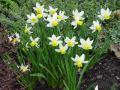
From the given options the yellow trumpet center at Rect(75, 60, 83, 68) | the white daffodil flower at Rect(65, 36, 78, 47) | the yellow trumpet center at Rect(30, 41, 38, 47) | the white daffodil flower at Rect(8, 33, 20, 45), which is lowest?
the yellow trumpet center at Rect(75, 60, 83, 68)

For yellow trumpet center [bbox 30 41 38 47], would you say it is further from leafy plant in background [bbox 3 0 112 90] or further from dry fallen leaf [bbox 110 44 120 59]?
dry fallen leaf [bbox 110 44 120 59]

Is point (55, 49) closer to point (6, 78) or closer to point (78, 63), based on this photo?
point (78, 63)

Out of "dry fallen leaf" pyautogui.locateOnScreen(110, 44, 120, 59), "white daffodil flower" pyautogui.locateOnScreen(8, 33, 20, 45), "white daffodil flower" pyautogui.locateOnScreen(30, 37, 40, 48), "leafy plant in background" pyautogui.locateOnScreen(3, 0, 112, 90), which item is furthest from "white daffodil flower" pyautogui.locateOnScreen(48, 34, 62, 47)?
"dry fallen leaf" pyautogui.locateOnScreen(110, 44, 120, 59)

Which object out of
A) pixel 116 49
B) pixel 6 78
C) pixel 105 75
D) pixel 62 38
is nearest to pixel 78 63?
pixel 62 38

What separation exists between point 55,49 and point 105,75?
0.69m

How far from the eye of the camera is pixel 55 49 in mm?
3248

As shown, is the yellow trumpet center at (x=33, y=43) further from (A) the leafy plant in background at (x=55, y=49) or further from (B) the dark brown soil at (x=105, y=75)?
(B) the dark brown soil at (x=105, y=75)

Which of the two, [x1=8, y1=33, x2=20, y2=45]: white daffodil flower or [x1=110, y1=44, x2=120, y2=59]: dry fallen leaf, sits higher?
[x1=8, y1=33, x2=20, y2=45]: white daffodil flower

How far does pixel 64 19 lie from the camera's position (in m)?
3.60

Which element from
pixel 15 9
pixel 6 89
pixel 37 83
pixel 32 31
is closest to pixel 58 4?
pixel 15 9

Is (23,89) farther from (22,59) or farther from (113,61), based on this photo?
(113,61)

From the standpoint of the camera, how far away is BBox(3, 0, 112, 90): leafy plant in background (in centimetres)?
328

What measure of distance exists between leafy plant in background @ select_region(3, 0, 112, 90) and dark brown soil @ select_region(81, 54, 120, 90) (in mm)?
108

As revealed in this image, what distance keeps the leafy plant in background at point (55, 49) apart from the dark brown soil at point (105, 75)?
108mm
